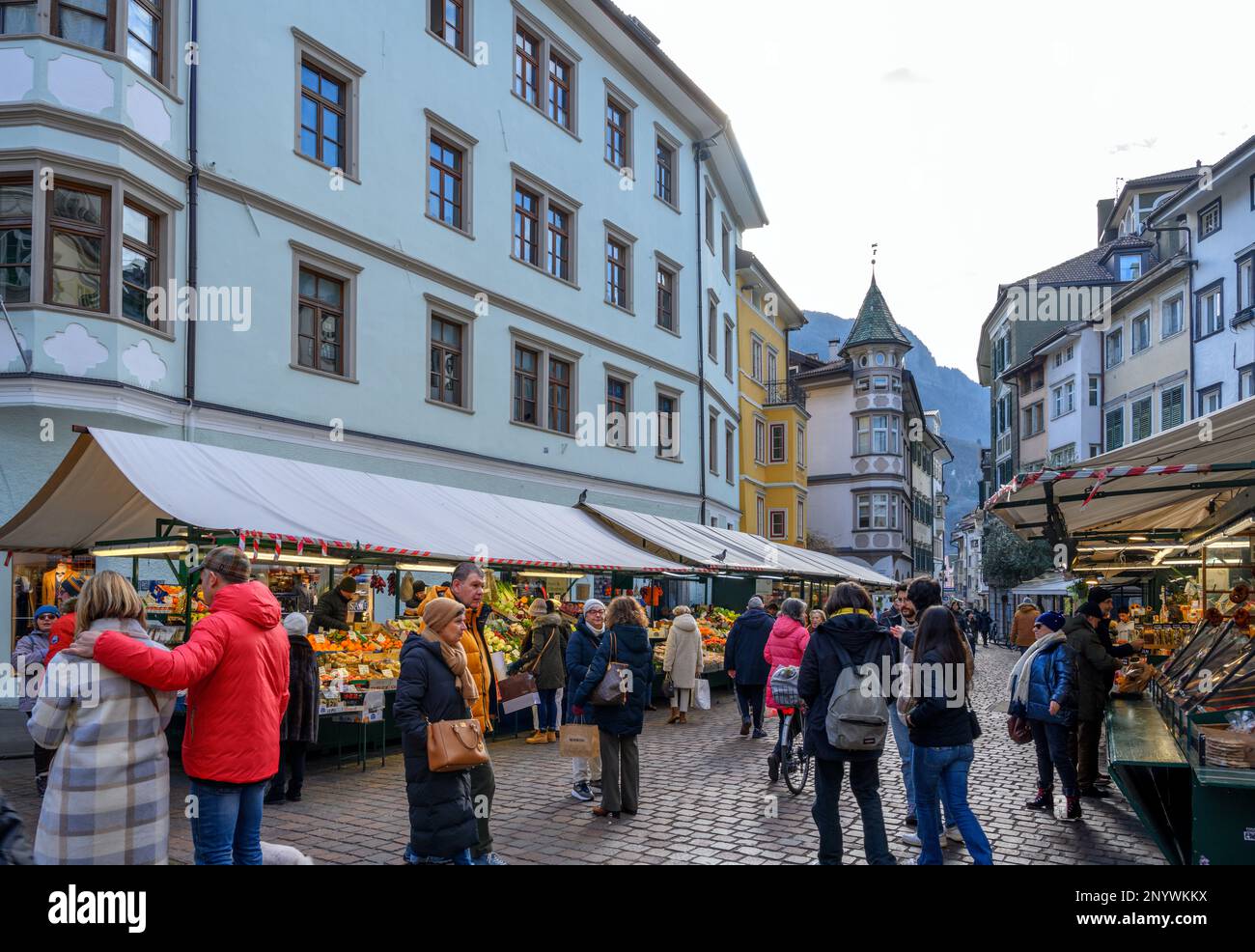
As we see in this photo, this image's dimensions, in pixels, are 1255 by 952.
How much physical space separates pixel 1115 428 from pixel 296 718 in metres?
38.5

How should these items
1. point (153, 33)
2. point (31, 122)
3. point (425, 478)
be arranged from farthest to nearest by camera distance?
point (425, 478) → point (153, 33) → point (31, 122)

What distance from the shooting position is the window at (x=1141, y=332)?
37438 mm

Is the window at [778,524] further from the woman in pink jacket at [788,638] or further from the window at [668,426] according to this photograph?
the woman in pink jacket at [788,638]

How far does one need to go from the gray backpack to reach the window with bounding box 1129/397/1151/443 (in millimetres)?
34850

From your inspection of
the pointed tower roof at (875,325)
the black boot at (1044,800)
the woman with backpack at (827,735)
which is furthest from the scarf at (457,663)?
the pointed tower roof at (875,325)

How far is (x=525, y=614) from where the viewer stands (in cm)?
1725

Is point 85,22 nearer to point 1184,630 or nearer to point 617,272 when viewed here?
point 617,272

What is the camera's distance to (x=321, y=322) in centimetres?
1759

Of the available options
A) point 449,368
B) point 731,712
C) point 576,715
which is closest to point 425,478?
point 449,368

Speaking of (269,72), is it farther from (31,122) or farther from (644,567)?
(644,567)

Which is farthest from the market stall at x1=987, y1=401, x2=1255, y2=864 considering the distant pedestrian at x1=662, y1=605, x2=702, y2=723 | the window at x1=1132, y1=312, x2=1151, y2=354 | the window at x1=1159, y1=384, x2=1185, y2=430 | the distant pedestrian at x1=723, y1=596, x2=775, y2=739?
the window at x1=1132, y1=312, x2=1151, y2=354

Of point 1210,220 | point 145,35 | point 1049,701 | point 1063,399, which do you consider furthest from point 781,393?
point 1049,701

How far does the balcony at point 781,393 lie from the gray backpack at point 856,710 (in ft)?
119
